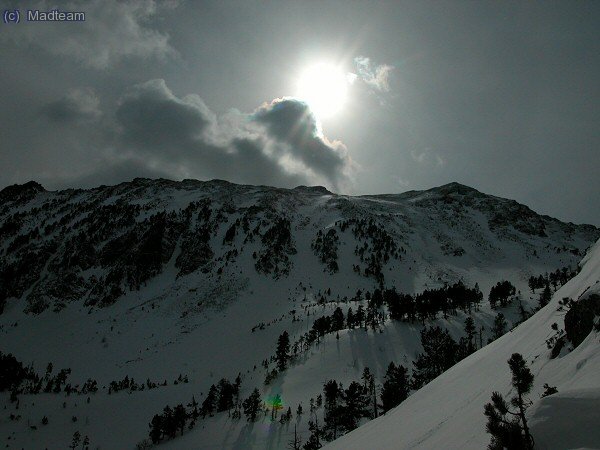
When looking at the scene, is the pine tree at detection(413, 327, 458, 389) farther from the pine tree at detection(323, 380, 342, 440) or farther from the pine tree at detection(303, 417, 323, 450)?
the pine tree at detection(303, 417, 323, 450)

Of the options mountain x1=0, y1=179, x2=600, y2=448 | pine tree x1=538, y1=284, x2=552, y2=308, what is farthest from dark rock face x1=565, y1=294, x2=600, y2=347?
mountain x1=0, y1=179, x2=600, y2=448

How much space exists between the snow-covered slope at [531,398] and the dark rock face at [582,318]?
56 centimetres

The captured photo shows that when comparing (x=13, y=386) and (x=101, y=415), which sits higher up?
(x=13, y=386)

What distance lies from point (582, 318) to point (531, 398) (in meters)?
4.73

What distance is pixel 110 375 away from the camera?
12156cm

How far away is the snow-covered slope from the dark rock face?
564mm

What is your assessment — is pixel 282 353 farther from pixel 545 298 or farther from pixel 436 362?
pixel 545 298

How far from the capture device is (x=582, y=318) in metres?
18.4

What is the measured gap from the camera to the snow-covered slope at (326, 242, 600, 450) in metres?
11.6

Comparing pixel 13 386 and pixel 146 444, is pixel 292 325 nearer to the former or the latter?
pixel 146 444

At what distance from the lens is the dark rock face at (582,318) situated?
17766 millimetres

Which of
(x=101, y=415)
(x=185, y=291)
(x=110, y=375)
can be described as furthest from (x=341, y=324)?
(x=185, y=291)

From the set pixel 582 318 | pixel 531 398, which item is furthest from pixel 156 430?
pixel 582 318

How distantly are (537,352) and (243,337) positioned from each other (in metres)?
124
